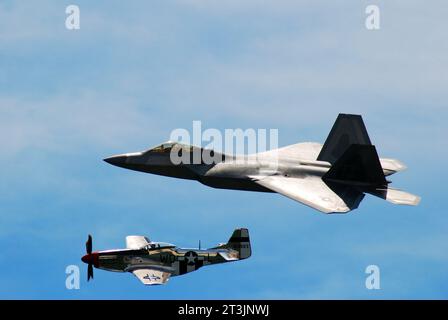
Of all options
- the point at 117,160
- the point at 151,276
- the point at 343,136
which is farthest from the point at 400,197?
the point at 117,160

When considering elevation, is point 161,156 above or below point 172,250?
above

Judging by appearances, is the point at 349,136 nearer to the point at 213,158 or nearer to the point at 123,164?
the point at 213,158

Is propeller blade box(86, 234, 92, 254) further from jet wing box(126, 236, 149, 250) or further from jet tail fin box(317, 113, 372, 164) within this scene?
jet tail fin box(317, 113, 372, 164)

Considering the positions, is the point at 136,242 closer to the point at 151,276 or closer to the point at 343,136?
the point at 151,276

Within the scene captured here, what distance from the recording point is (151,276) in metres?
66.5

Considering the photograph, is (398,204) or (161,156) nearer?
Answer: (398,204)

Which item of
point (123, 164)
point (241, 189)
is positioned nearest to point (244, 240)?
point (241, 189)

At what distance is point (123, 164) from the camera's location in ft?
239

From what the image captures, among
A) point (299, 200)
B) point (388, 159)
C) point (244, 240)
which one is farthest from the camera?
point (388, 159)

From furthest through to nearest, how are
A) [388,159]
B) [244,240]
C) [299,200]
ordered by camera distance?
[388,159] < [244,240] < [299,200]

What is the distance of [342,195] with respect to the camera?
226 ft

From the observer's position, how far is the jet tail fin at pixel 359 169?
228 feet

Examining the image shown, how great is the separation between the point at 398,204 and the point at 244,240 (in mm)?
10034

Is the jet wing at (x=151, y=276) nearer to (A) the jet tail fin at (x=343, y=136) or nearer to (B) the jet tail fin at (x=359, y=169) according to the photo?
(B) the jet tail fin at (x=359, y=169)
